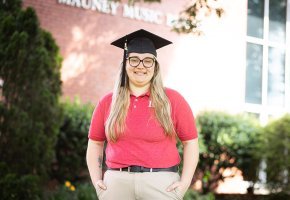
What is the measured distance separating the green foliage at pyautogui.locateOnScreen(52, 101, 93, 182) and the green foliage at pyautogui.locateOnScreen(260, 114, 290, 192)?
11.6 ft

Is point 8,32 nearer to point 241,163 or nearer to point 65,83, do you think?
point 65,83

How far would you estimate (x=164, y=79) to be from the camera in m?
11.6

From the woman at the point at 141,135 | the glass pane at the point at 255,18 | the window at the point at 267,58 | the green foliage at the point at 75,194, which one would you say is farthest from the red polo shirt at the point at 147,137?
the glass pane at the point at 255,18

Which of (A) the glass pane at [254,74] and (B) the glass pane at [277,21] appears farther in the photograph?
(B) the glass pane at [277,21]

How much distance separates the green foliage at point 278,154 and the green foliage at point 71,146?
3.53 metres

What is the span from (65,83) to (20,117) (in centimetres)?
318

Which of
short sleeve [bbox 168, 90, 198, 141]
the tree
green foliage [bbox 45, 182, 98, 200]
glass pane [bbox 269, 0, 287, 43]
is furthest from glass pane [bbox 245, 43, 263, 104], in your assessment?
short sleeve [bbox 168, 90, 198, 141]

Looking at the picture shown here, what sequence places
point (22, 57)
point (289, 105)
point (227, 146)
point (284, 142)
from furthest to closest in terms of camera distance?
point (289, 105), point (227, 146), point (284, 142), point (22, 57)

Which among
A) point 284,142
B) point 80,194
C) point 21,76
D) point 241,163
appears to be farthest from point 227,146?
point 21,76

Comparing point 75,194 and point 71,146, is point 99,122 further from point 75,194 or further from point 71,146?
point 71,146

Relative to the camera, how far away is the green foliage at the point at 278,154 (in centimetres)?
1019

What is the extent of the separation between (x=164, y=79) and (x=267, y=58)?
3084 millimetres

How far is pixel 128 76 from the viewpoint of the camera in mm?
3414

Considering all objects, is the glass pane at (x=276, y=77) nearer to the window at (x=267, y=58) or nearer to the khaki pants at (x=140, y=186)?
the window at (x=267, y=58)
